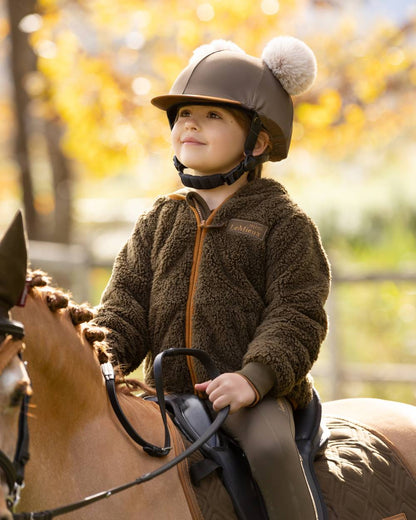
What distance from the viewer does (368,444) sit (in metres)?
3.15

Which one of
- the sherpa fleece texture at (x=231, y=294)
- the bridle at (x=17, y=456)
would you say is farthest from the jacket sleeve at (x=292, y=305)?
the bridle at (x=17, y=456)

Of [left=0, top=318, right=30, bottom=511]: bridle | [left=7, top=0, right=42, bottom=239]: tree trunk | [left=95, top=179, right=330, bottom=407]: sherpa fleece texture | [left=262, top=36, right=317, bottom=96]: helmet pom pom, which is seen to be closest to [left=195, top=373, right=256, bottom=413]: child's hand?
[left=95, top=179, right=330, bottom=407]: sherpa fleece texture

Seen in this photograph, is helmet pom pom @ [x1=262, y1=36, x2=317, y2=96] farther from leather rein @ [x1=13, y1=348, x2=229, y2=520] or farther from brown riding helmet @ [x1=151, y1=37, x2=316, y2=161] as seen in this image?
leather rein @ [x1=13, y1=348, x2=229, y2=520]

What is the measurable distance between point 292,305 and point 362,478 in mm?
701

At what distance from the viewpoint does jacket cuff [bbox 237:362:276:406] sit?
8.85ft

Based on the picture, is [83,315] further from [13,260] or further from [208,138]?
[208,138]

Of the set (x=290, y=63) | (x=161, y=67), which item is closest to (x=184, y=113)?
(x=290, y=63)

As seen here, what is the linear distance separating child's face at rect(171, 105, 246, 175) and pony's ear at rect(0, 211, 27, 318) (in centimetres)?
124

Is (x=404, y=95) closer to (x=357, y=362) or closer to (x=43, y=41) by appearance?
(x=357, y=362)

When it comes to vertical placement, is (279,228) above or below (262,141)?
below

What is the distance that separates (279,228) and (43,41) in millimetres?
7311

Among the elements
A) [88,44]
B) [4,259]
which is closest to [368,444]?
[4,259]

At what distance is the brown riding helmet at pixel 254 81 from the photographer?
120 inches

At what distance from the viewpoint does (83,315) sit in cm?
247
